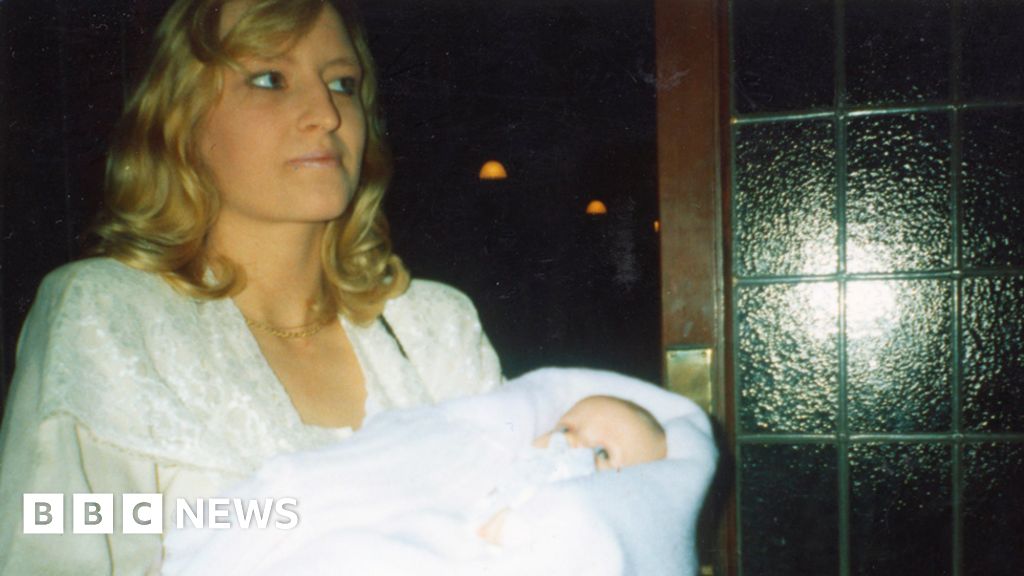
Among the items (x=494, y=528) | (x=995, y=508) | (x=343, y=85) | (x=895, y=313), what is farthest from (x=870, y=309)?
(x=343, y=85)

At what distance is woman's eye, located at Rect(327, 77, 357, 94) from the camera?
1174mm

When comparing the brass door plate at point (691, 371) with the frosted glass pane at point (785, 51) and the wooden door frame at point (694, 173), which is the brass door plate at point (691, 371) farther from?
the frosted glass pane at point (785, 51)

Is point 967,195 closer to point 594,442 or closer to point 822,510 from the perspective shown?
point 822,510

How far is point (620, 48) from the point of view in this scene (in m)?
4.45

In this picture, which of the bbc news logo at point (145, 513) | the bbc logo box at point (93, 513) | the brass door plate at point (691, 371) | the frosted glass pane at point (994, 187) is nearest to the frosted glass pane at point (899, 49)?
the frosted glass pane at point (994, 187)

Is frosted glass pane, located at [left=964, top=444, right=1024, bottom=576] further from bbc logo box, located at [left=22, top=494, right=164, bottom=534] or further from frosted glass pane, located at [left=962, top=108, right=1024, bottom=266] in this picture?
bbc logo box, located at [left=22, top=494, right=164, bottom=534]

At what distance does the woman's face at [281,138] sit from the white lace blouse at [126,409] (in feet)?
0.64

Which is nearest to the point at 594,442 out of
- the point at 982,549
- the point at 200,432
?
the point at 200,432

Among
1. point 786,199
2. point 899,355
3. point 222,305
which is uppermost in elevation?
point 786,199

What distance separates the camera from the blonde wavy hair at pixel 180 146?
108 centimetres

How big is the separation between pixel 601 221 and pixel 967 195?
5131mm

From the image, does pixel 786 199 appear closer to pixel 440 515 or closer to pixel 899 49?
pixel 899 49

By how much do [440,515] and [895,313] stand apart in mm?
1364

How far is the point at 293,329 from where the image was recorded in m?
1.24
